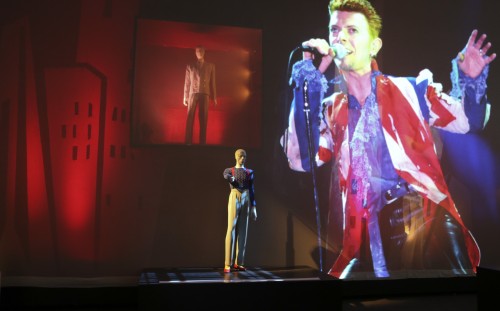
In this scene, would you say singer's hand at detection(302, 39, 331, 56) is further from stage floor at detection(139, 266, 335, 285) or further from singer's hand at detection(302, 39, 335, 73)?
stage floor at detection(139, 266, 335, 285)

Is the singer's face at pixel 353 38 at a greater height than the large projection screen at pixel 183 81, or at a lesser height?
greater

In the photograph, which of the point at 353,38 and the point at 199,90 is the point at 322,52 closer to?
the point at 353,38

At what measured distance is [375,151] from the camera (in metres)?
5.33

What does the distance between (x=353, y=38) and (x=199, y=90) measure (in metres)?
1.83

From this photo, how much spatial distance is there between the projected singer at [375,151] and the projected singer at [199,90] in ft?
2.90

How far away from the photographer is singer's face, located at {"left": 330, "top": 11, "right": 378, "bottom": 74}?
5.32 meters

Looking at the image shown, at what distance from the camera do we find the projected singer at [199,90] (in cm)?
492

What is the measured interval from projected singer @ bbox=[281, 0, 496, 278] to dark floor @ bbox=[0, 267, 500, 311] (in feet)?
0.70

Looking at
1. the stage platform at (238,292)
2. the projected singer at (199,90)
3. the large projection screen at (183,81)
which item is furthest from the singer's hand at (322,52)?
the stage platform at (238,292)

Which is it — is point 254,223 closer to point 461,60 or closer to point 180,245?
point 180,245

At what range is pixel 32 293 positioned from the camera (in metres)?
4.50

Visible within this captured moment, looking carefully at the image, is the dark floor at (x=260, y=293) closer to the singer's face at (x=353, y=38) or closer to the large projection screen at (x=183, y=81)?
the large projection screen at (x=183, y=81)

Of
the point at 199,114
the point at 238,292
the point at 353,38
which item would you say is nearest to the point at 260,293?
the point at 238,292

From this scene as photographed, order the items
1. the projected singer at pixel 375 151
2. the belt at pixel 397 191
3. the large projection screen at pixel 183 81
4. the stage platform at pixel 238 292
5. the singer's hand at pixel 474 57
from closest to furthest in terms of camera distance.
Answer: the stage platform at pixel 238 292 < the large projection screen at pixel 183 81 < the projected singer at pixel 375 151 < the belt at pixel 397 191 < the singer's hand at pixel 474 57
